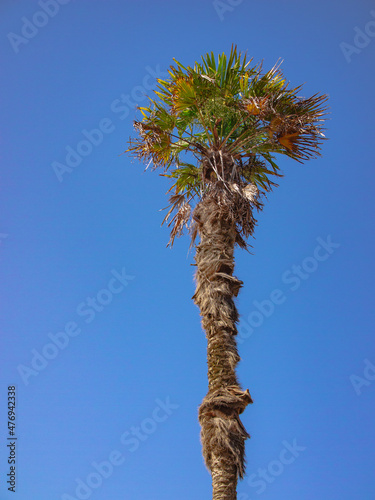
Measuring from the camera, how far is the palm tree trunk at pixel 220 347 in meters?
6.12

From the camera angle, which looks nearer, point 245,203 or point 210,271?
point 210,271

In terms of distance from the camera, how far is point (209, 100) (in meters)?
8.86

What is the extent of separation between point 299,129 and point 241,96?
47.2 inches

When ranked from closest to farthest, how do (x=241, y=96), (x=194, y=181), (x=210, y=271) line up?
(x=210, y=271), (x=241, y=96), (x=194, y=181)

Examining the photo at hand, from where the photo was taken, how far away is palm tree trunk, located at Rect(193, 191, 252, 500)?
6122mm

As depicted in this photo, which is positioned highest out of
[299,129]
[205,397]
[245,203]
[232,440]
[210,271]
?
[299,129]

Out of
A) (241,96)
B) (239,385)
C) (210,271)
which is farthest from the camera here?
(241,96)

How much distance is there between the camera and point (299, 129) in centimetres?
862

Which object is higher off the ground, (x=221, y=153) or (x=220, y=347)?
(x=221, y=153)

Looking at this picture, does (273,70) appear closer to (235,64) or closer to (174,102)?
(235,64)

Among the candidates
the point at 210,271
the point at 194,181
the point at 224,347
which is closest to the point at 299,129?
the point at 194,181

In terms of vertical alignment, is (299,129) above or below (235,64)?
below

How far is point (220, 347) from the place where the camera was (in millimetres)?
6867

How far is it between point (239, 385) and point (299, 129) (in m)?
4.56
